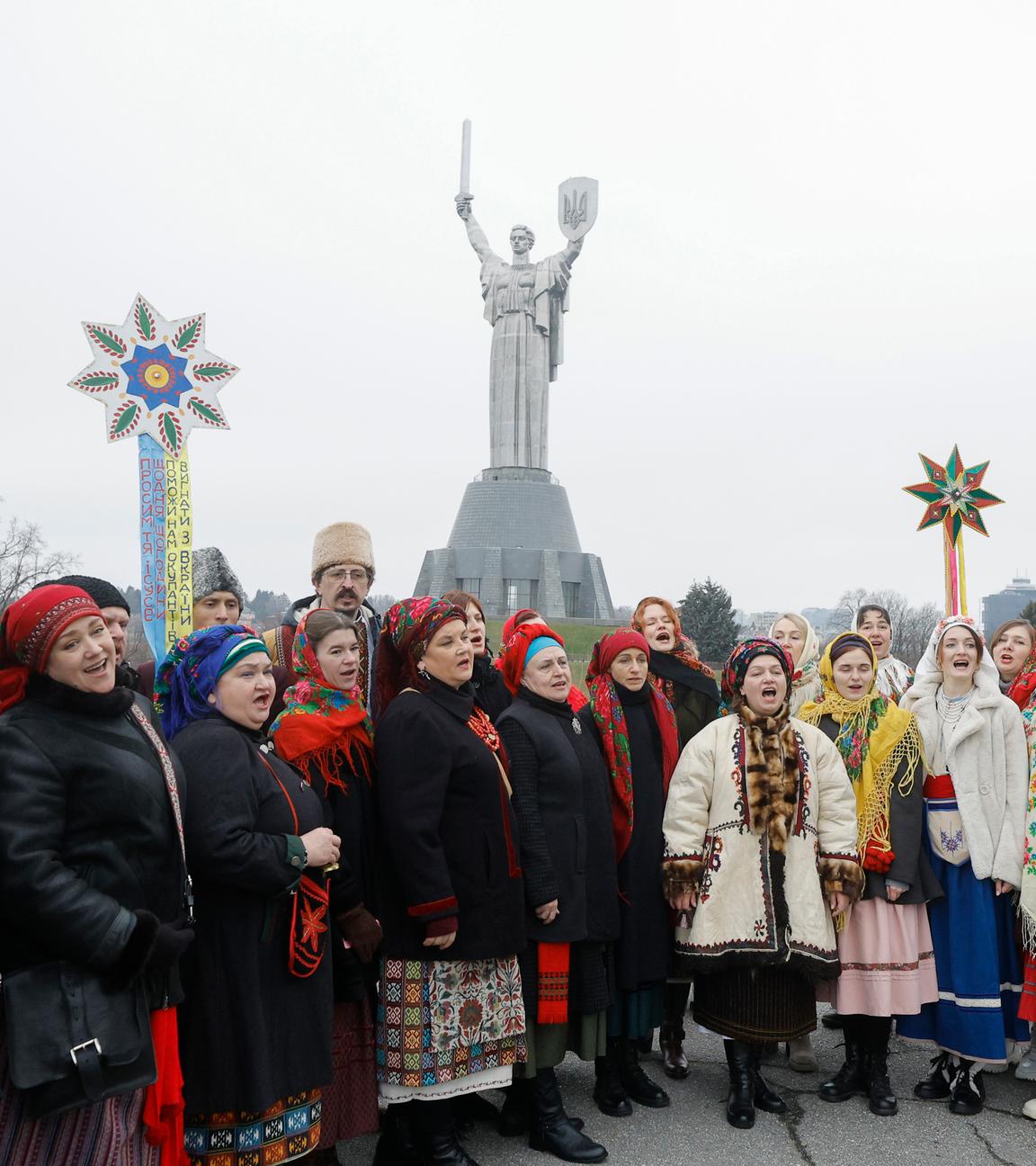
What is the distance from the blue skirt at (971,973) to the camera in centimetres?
410

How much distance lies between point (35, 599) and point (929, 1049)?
4.31m

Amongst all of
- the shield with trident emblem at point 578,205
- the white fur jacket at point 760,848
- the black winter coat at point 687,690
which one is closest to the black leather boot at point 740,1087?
the white fur jacket at point 760,848

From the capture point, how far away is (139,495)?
17.3ft

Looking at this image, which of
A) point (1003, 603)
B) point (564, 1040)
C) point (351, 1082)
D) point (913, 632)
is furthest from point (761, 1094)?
point (1003, 603)

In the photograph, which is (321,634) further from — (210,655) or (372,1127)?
(372,1127)

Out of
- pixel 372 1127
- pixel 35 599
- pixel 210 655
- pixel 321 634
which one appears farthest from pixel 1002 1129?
pixel 35 599

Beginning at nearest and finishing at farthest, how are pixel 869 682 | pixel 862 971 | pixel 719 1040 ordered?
1. pixel 862 971
2. pixel 869 682
3. pixel 719 1040

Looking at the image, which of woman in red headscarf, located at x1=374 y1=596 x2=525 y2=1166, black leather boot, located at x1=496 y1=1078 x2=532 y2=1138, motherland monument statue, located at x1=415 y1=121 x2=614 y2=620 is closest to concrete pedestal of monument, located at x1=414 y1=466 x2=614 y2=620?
motherland monument statue, located at x1=415 y1=121 x2=614 y2=620

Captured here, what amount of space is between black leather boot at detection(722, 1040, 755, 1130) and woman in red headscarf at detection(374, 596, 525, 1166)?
909mm

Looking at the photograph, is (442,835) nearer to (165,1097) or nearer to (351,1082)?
(351,1082)

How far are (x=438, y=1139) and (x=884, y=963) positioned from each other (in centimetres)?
186

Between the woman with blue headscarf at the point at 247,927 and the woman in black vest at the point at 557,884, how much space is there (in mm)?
859

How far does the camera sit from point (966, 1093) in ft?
13.3

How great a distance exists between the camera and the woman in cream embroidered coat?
3.94 m
